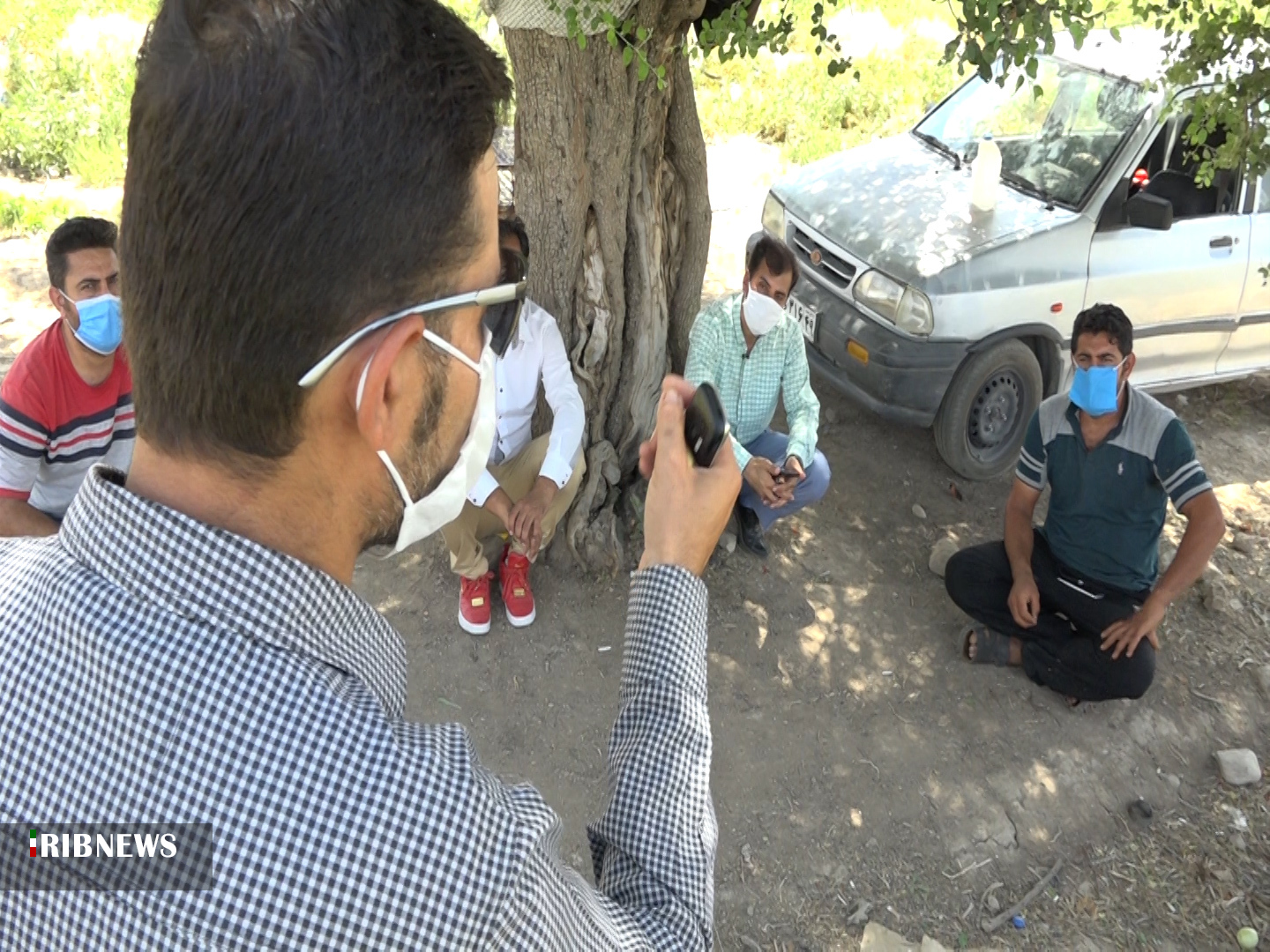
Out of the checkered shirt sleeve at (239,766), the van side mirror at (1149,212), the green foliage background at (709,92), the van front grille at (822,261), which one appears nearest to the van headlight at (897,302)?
the van front grille at (822,261)

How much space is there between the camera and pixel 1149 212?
16.5 ft

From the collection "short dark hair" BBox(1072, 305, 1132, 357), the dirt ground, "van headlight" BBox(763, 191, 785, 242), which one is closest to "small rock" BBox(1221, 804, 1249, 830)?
the dirt ground

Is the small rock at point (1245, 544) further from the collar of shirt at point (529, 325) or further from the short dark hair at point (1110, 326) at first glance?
the collar of shirt at point (529, 325)

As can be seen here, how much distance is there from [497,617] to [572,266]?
1.46 meters

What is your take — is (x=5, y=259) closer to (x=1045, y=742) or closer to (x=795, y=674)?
(x=795, y=674)

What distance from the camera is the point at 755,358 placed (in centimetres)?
441

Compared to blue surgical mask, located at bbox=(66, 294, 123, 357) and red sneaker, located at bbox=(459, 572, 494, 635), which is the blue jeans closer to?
red sneaker, located at bbox=(459, 572, 494, 635)

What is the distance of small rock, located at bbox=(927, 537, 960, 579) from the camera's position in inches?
183

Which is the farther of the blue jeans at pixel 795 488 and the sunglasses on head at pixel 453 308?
the blue jeans at pixel 795 488

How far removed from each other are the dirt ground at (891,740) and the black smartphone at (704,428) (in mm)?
2058

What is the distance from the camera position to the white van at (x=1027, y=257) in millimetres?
5016

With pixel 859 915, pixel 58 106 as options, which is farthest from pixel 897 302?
Answer: pixel 58 106

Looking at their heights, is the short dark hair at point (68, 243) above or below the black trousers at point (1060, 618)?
above

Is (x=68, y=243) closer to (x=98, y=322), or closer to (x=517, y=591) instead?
(x=98, y=322)
